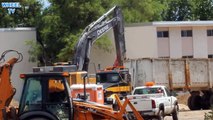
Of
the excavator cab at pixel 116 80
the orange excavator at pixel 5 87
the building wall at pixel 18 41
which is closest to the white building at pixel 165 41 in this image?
the building wall at pixel 18 41

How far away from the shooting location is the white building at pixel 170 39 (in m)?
52.5

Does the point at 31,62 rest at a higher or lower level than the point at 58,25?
lower

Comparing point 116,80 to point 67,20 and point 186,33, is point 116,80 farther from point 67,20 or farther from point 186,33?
point 186,33

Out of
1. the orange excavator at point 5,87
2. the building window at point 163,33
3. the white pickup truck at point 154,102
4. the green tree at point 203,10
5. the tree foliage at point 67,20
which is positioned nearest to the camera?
the orange excavator at point 5,87

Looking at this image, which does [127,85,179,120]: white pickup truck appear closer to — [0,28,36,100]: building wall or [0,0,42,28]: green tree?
[0,28,36,100]: building wall

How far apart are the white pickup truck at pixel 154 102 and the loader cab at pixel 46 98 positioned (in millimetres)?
7305

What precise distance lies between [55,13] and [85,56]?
24.3 m

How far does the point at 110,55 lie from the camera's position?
5325 cm

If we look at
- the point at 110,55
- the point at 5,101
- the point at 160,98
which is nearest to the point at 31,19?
the point at 110,55

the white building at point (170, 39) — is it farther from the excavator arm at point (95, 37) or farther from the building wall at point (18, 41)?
the excavator arm at point (95, 37)

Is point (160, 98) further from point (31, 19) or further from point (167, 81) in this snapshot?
point (31, 19)

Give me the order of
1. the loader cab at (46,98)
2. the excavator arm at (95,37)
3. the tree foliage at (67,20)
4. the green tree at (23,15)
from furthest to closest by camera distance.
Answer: the green tree at (23,15) < the tree foliage at (67,20) < the excavator arm at (95,37) < the loader cab at (46,98)

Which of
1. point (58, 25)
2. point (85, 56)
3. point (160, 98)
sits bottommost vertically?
point (160, 98)

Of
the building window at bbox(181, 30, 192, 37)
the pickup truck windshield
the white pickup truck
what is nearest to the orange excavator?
the white pickup truck
